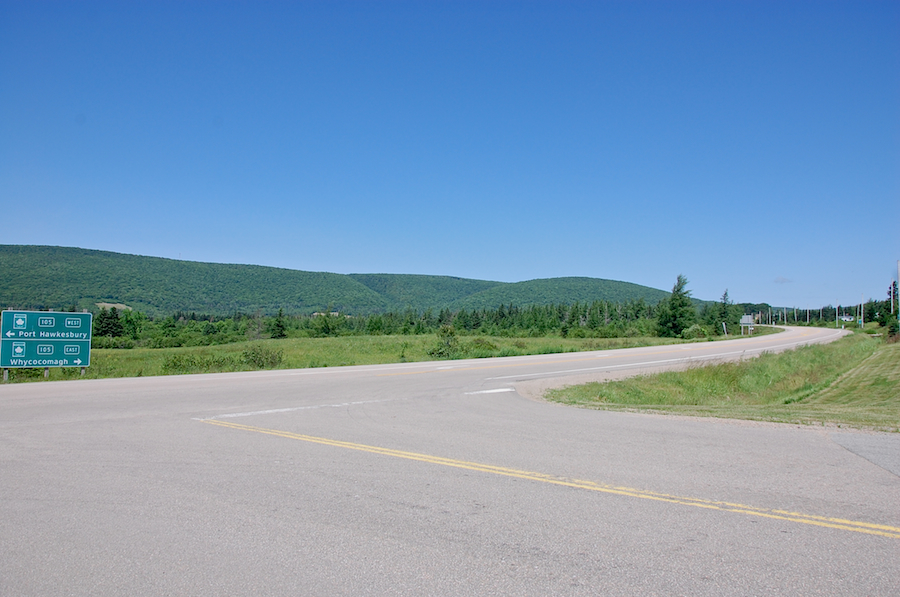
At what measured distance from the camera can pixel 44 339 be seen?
20.7m

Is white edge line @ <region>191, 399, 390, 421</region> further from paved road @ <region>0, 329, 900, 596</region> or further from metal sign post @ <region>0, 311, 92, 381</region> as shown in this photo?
metal sign post @ <region>0, 311, 92, 381</region>

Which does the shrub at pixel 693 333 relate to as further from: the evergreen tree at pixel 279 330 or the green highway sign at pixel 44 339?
the evergreen tree at pixel 279 330

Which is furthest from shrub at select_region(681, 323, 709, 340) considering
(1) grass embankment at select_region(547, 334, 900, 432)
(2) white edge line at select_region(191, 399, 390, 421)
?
(2) white edge line at select_region(191, 399, 390, 421)

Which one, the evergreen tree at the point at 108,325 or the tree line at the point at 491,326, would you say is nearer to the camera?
the tree line at the point at 491,326

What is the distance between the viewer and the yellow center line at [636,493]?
4.66 metres

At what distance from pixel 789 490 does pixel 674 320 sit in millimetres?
74874

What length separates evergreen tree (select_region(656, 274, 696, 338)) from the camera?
248 feet

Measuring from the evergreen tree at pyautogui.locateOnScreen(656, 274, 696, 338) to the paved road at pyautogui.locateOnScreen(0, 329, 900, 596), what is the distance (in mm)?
70058

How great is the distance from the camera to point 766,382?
72.8 feet

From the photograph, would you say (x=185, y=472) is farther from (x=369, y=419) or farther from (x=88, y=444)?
(x=369, y=419)

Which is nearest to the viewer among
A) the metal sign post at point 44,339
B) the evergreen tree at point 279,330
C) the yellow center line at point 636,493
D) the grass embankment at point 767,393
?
the yellow center line at point 636,493

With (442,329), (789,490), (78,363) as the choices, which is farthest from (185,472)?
(442,329)

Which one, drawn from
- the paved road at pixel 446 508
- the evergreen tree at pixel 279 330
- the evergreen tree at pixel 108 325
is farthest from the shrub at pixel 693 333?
the evergreen tree at pixel 108 325

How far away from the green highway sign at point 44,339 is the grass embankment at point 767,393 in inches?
686
